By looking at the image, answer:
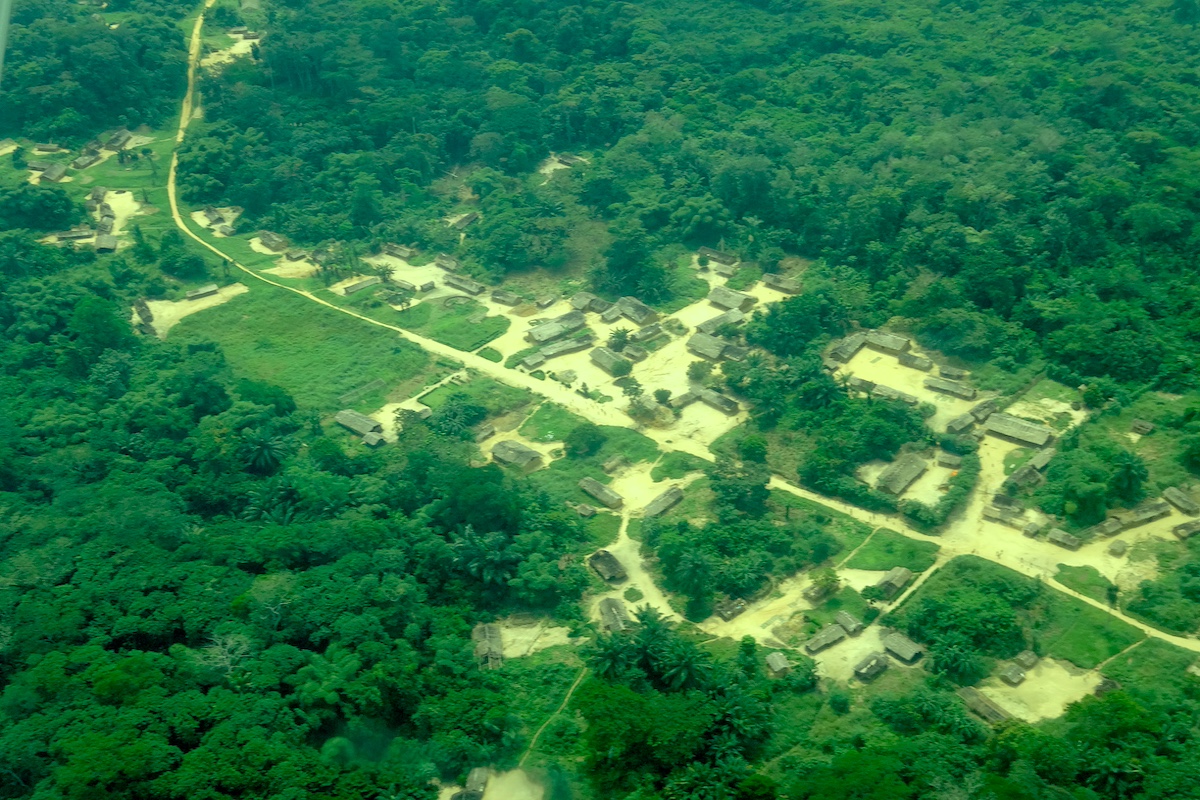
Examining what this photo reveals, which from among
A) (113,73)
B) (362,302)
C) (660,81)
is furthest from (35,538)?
(660,81)

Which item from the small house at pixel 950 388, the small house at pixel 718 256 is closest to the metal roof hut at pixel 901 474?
the small house at pixel 950 388

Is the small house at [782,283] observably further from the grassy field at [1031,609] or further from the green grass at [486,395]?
the grassy field at [1031,609]

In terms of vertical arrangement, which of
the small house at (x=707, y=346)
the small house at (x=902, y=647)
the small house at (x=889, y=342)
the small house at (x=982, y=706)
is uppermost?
the small house at (x=889, y=342)

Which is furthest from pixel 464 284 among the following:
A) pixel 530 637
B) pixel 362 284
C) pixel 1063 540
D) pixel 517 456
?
pixel 1063 540

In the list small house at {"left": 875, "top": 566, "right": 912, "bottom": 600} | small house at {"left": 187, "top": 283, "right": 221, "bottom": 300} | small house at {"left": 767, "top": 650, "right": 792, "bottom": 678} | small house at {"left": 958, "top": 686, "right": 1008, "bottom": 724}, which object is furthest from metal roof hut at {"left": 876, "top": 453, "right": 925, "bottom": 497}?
small house at {"left": 187, "top": 283, "right": 221, "bottom": 300}

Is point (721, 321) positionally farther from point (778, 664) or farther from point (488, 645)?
point (488, 645)

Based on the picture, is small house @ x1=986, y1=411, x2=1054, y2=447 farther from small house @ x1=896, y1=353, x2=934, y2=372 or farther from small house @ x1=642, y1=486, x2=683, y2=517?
small house @ x1=642, y1=486, x2=683, y2=517
